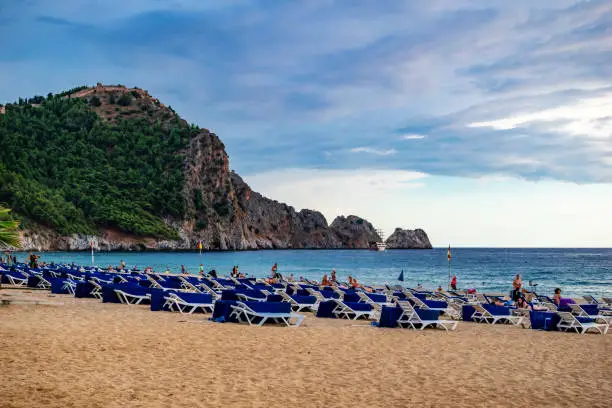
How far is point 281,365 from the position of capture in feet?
29.1

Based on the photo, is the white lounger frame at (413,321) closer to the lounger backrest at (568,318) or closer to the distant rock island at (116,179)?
→ the lounger backrest at (568,318)

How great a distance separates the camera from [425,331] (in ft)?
44.4

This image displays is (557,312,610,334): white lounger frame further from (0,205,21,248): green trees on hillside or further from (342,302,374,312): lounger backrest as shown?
(0,205,21,248): green trees on hillside

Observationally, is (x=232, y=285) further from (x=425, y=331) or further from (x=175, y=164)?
(x=175, y=164)

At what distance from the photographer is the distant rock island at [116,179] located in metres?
104

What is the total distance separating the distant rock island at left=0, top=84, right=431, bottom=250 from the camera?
103938 millimetres

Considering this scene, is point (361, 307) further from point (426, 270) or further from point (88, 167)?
point (88, 167)

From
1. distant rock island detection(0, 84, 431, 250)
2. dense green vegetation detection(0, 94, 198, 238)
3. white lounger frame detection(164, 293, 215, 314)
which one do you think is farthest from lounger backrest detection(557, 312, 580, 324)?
dense green vegetation detection(0, 94, 198, 238)

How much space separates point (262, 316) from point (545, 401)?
7.46m

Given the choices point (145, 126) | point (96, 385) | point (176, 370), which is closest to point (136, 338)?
point (176, 370)

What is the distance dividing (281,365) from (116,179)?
12258 centimetres

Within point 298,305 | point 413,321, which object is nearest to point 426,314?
point 413,321

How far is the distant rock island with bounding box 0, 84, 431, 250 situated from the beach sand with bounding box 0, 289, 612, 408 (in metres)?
89.4

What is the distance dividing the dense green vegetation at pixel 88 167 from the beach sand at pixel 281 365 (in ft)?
310
